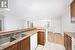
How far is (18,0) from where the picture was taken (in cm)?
544

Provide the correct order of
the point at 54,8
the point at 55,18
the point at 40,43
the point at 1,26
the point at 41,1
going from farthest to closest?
the point at 55,18 < the point at 1,26 < the point at 54,8 < the point at 40,43 < the point at 41,1

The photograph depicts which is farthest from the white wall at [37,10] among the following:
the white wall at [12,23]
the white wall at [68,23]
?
the white wall at [68,23]

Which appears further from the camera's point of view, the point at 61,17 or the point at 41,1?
the point at 61,17

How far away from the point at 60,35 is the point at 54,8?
8.90ft

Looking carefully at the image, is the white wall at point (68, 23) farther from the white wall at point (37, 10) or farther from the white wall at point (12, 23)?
the white wall at point (12, 23)

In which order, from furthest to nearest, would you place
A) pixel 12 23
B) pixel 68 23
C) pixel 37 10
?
pixel 12 23 → pixel 68 23 → pixel 37 10

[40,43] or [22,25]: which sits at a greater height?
[22,25]

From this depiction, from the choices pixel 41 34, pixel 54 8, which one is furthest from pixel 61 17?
pixel 41 34

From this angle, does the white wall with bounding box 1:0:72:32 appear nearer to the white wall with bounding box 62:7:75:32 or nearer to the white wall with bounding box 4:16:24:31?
the white wall with bounding box 4:16:24:31

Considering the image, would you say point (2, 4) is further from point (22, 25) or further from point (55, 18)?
point (55, 18)

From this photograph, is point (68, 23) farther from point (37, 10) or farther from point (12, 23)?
point (12, 23)

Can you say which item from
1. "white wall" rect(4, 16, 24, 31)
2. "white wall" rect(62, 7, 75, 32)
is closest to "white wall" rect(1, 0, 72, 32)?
"white wall" rect(4, 16, 24, 31)

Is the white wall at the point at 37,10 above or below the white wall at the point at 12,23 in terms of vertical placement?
above

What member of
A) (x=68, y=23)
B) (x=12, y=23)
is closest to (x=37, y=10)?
(x=68, y=23)
